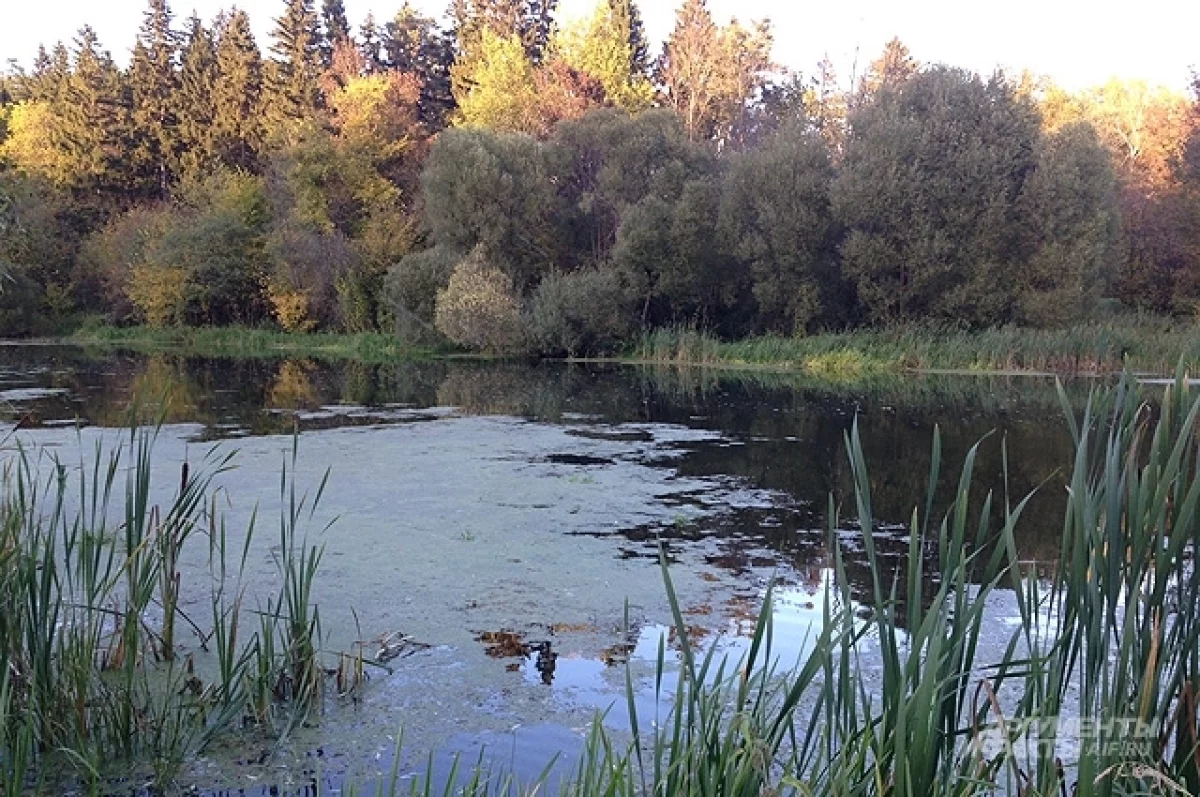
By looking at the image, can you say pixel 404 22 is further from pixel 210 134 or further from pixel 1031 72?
pixel 1031 72

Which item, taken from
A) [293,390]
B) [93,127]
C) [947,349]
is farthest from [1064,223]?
[93,127]

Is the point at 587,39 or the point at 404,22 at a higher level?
the point at 404,22

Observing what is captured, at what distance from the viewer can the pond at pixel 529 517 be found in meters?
3.43

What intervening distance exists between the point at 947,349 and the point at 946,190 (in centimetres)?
311

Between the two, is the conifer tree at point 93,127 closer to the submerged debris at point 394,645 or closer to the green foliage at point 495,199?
the green foliage at point 495,199

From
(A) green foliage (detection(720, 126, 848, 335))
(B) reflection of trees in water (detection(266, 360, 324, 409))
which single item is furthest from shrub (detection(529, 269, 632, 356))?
(B) reflection of trees in water (detection(266, 360, 324, 409))

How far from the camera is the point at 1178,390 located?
6.72 ft

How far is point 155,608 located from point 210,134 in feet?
108

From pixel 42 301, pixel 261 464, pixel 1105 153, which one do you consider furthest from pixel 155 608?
pixel 42 301

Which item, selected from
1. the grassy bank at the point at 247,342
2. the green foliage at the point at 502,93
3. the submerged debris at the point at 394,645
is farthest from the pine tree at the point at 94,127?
the submerged debris at the point at 394,645

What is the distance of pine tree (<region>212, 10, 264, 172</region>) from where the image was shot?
1337 inches

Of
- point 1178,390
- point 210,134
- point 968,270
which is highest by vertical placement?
point 210,134

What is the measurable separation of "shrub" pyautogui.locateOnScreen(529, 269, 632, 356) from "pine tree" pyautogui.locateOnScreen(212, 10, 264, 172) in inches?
662

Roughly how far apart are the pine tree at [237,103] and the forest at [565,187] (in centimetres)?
12
